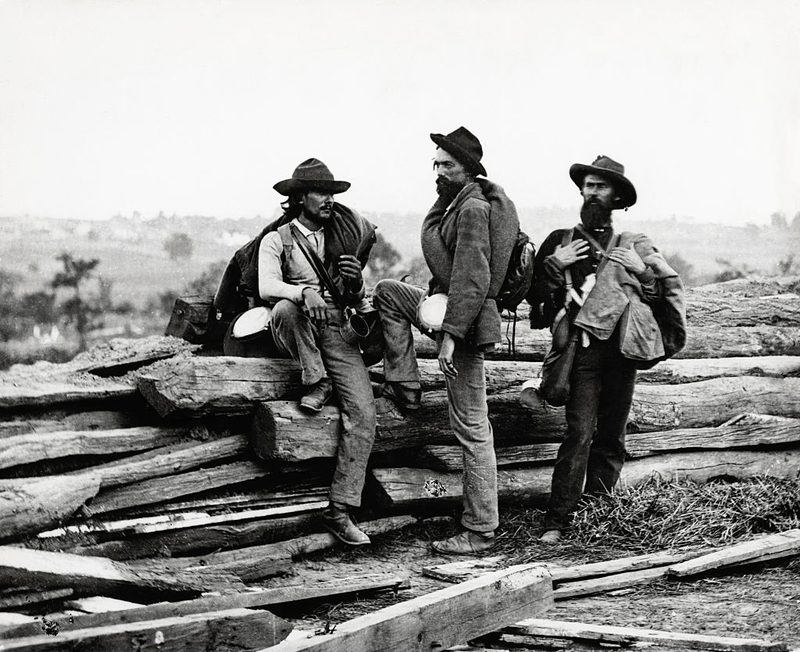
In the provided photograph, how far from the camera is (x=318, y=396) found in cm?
671

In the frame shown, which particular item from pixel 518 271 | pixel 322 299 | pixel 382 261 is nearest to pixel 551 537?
pixel 518 271

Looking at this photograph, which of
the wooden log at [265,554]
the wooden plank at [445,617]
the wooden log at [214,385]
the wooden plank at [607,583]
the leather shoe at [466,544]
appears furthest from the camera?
the leather shoe at [466,544]

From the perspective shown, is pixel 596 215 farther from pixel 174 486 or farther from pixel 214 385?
pixel 174 486

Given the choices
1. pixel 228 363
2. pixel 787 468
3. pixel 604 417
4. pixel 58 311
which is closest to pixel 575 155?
pixel 604 417

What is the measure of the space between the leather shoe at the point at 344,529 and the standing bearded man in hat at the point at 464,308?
53 centimetres

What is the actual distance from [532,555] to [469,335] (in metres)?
1.57

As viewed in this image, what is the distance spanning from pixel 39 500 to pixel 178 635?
176 cm

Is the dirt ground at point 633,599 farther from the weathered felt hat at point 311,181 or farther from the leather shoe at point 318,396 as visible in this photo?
the weathered felt hat at point 311,181

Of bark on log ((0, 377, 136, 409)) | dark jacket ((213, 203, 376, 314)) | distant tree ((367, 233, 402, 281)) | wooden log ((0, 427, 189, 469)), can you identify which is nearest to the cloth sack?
dark jacket ((213, 203, 376, 314))

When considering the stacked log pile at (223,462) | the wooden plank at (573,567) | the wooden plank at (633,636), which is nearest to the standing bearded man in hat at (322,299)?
the stacked log pile at (223,462)

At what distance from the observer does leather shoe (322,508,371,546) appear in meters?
6.74

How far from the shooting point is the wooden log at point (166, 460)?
20.0 feet

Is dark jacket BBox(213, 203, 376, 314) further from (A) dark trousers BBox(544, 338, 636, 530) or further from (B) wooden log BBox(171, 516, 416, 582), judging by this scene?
(A) dark trousers BBox(544, 338, 636, 530)

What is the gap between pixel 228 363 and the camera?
21.6ft
